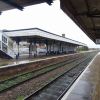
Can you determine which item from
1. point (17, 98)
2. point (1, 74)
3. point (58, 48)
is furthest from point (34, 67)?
point (58, 48)

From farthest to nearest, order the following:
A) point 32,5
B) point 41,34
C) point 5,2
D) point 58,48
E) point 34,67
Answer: point 58,48
point 41,34
point 34,67
point 32,5
point 5,2

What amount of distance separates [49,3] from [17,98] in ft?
16.3

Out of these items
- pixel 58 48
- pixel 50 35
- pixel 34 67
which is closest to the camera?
pixel 34 67

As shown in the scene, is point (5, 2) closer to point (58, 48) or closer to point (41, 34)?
point (41, 34)

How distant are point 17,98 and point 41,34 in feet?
62.6

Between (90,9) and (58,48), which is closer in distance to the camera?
(90,9)

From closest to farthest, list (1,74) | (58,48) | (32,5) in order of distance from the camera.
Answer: (32,5) → (1,74) → (58,48)

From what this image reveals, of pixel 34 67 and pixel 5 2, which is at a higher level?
pixel 5 2

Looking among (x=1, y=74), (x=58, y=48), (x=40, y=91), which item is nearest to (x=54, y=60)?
(x=1, y=74)

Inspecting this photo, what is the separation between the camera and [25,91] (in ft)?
34.0

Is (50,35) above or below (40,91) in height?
above

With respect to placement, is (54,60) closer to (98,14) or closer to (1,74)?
(1,74)

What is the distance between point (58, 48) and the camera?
60.2m

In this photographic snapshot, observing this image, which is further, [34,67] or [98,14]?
[34,67]
